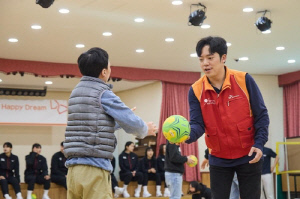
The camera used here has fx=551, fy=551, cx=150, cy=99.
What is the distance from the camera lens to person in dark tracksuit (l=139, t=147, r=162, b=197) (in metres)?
15.1

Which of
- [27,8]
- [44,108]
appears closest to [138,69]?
[44,108]

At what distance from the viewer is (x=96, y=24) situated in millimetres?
10938

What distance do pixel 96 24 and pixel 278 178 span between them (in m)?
7.54

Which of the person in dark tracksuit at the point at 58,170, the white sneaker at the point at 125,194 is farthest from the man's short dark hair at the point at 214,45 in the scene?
the white sneaker at the point at 125,194

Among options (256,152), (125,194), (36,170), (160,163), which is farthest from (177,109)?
(256,152)

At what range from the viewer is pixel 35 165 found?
14.2 m

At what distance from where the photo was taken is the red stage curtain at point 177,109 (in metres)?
15.3

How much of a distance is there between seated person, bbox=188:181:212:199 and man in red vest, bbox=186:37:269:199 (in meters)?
5.58

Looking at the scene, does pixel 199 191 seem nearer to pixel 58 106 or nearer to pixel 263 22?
pixel 263 22

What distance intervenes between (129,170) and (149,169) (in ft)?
1.86

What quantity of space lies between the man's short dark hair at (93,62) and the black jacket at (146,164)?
38.9 ft

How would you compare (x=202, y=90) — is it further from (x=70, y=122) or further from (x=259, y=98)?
(x=70, y=122)

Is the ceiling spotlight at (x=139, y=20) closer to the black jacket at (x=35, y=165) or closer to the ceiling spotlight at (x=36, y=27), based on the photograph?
the ceiling spotlight at (x=36, y=27)

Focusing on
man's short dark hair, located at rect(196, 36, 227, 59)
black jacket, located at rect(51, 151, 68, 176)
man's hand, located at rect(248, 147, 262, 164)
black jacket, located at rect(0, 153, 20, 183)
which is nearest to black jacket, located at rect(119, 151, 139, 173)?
black jacket, located at rect(51, 151, 68, 176)
